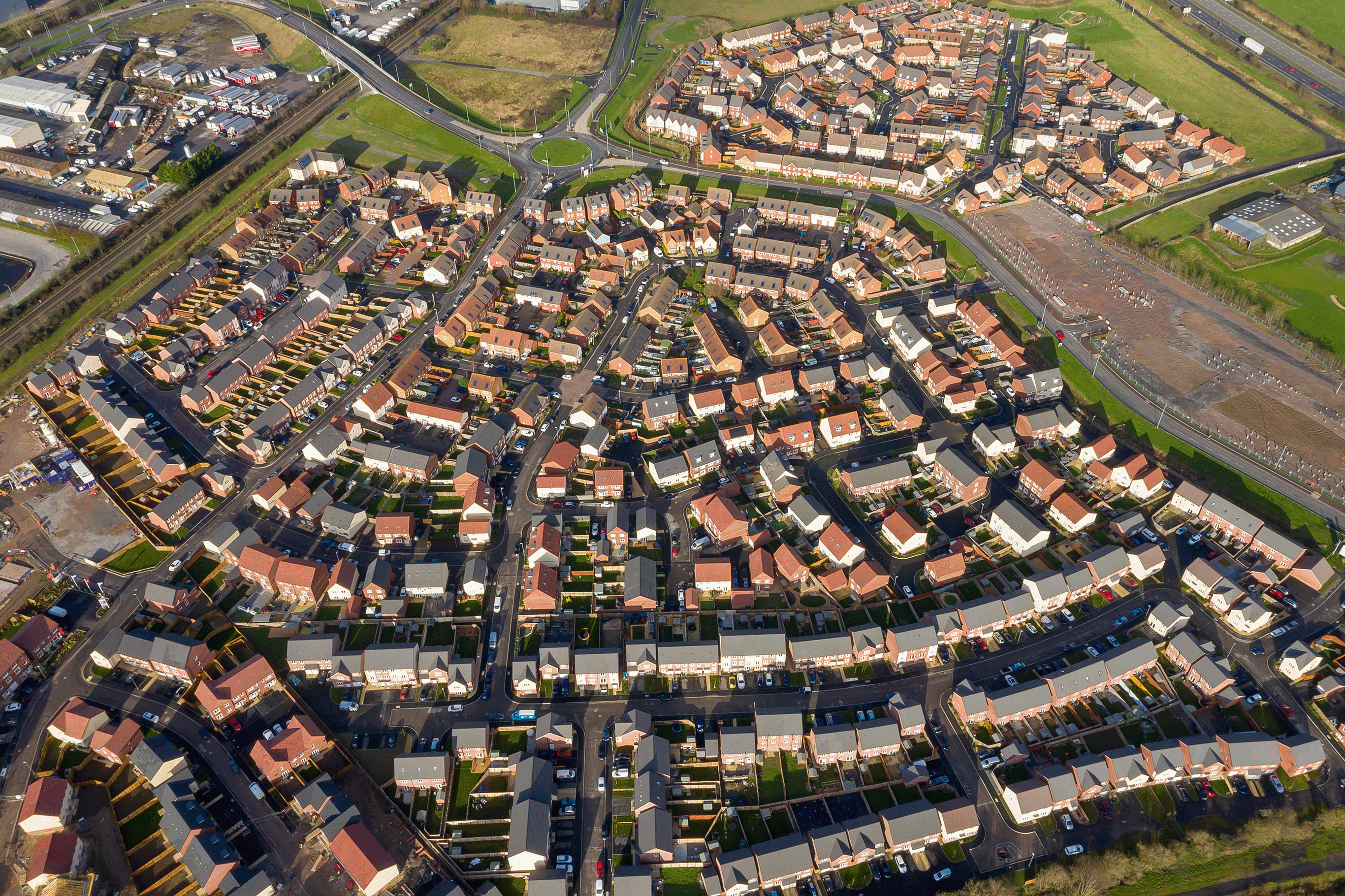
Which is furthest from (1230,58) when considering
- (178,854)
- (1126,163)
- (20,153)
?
(20,153)

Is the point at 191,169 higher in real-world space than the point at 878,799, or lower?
higher

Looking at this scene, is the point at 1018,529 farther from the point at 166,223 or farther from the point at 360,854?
the point at 166,223

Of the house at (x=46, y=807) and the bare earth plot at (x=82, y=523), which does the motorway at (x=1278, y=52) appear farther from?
the house at (x=46, y=807)

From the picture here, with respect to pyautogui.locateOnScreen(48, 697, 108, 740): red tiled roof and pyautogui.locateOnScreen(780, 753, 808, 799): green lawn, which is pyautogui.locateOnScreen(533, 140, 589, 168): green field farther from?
pyautogui.locateOnScreen(780, 753, 808, 799): green lawn

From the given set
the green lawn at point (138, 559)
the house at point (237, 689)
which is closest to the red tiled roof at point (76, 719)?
the house at point (237, 689)

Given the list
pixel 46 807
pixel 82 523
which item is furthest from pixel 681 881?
pixel 82 523
